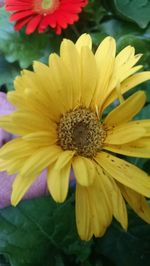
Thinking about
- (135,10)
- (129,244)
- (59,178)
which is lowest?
(129,244)

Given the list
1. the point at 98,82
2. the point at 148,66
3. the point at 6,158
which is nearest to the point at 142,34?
the point at 148,66

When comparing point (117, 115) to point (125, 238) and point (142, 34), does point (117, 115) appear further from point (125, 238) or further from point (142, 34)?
point (142, 34)

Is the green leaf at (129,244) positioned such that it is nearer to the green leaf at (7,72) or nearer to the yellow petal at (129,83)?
the yellow petal at (129,83)

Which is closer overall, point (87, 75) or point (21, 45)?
point (87, 75)

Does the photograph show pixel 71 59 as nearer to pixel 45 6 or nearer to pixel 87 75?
pixel 87 75

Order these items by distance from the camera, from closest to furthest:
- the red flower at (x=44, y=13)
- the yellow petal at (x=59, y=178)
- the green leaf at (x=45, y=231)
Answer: the yellow petal at (x=59, y=178) < the green leaf at (x=45, y=231) < the red flower at (x=44, y=13)

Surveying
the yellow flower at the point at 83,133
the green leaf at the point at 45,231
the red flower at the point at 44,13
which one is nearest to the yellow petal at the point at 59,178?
the yellow flower at the point at 83,133

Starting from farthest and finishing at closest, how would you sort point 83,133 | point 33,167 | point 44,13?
point 44,13 → point 83,133 → point 33,167

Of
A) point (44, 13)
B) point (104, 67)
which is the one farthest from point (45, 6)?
point (104, 67)

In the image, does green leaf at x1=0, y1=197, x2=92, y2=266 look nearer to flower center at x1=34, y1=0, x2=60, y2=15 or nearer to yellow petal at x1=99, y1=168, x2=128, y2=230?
yellow petal at x1=99, y1=168, x2=128, y2=230
